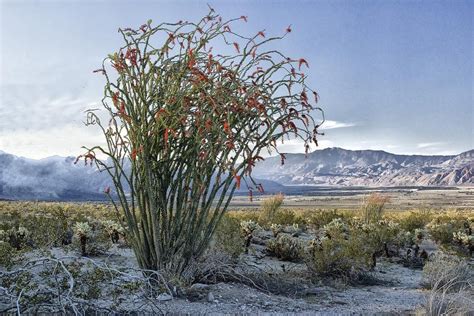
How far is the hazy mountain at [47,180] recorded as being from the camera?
367ft

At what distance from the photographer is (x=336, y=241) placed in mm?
9219

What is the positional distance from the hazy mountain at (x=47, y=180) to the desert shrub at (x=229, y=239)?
102186 millimetres

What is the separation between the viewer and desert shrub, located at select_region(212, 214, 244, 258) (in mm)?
8997

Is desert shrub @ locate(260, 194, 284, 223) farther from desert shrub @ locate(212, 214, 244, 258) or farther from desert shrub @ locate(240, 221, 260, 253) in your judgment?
desert shrub @ locate(212, 214, 244, 258)


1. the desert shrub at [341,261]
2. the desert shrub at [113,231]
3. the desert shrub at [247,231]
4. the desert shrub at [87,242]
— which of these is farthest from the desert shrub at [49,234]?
the desert shrub at [341,261]

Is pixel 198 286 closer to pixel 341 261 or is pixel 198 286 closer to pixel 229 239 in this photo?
pixel 229 239

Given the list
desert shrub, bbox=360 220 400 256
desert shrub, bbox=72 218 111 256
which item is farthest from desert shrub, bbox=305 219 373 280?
desert shrub, bbox=72 218 111 256

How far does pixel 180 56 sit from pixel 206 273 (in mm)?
3062

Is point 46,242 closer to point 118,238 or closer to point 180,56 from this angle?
point 118,238

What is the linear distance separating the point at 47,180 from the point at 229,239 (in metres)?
124

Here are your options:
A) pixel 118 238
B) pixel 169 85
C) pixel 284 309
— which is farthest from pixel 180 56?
pixel 118 238

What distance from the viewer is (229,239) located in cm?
949

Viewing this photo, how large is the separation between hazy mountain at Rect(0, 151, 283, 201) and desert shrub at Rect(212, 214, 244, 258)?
102186 millimetres

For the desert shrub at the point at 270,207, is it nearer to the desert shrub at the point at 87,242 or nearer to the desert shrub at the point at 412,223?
the desert shrub at the point at 412,223
